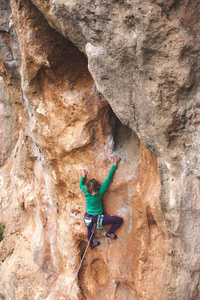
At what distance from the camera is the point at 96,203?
371cm

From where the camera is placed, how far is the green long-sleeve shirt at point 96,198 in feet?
11.9

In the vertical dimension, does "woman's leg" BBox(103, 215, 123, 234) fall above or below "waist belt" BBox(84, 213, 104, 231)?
above

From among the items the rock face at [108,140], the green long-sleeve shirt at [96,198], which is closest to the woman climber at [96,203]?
the green long-sleeve shirt at [96,198]

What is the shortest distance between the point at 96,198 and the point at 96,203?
94 millimetres

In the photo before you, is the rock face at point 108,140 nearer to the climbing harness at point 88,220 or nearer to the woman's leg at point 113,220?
the woman's leg at point 113,220

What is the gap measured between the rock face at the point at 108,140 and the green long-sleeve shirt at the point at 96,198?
127 millimetres

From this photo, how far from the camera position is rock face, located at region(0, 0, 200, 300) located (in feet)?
7.36

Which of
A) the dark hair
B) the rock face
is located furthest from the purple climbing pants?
the dark hair

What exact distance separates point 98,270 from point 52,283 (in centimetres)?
97

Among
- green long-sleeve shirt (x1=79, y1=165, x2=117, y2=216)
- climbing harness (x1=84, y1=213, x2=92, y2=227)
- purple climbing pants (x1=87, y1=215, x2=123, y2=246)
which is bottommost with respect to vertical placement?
climbing harness (x1=84, y1=213, x2=92, y2=227)

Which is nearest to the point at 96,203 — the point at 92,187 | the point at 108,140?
the point at 92,187

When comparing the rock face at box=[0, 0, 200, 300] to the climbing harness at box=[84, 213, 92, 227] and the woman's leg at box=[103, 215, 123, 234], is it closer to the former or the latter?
the woman's leg at box=[103, 215, 123, 234]

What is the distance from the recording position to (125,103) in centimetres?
260

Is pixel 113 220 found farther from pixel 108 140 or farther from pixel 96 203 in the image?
pixel 108 140
